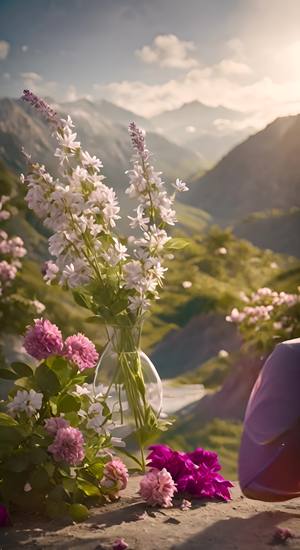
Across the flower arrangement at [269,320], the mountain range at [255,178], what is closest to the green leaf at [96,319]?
the flower arrangement at [269,320]

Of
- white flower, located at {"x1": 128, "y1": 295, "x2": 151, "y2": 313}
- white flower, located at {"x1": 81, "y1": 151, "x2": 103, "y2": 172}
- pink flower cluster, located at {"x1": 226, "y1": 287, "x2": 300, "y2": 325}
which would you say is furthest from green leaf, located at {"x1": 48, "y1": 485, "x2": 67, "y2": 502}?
pink flower cluster, located at {"x1": 226, "y1": 287, "x2": 300, "y2": 325}

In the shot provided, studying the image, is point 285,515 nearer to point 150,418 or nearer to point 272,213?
point 150,418

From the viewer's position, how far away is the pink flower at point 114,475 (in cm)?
234

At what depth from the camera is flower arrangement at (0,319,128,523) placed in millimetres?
2094

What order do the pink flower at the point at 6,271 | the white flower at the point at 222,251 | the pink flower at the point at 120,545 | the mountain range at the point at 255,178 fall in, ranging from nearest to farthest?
the pink flower at the point at 120,545
the pink flower at the point at 6,271
the white flower at the point at 222,251
the mountain range at the point at 255,178

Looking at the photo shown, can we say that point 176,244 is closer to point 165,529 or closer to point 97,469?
point 97,469

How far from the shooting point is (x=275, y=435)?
2043 millimetres

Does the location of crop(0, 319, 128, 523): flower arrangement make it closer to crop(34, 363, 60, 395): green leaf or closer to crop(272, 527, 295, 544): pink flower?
crop(34, 363, 60, 395): green leaf

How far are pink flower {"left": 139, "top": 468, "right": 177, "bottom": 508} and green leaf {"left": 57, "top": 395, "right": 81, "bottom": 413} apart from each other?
0.34m

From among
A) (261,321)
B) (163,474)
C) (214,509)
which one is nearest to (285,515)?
(214,509)

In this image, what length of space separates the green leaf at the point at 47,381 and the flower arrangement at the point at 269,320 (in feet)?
10.3

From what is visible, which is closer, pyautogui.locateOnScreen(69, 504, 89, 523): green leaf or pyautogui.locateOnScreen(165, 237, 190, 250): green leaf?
pyautogui.locateOnScreen(69, 504, 89, 523): green leaf

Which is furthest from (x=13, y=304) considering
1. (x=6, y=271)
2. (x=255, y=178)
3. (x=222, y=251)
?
(x=255, y=178)

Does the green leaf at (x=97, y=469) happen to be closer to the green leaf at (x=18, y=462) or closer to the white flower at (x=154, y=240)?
the green leaf at (x=18, y=462)
